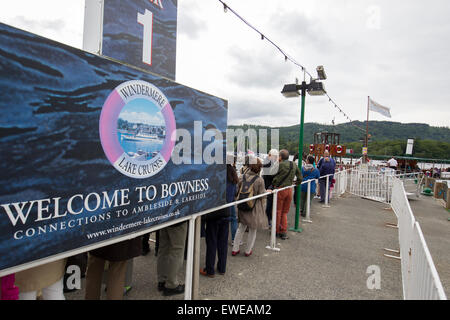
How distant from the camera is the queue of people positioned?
68.9 inches

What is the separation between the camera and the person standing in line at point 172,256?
2961 mm

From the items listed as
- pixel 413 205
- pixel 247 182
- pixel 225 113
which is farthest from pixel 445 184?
pixel 225 113

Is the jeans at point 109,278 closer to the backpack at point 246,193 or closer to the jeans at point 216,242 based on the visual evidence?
the jeans at point 216,242

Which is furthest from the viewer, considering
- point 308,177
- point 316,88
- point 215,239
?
point 308,177

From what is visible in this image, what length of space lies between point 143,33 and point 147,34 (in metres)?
0.04

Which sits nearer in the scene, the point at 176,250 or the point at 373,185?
the point at 176,250

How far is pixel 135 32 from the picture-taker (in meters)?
2.06

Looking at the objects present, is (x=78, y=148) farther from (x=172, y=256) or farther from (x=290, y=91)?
(x=290, y=91)

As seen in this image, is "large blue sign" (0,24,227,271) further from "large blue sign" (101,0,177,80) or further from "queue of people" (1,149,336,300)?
"queue of people" (1,149,336,300)

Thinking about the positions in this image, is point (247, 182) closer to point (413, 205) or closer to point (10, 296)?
point (10, 296)

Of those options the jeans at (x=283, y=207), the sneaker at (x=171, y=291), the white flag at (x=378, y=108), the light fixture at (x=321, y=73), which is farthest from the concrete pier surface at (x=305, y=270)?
the white flag at (x=378, y=108)

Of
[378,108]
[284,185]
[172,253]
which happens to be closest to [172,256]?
[172,253]

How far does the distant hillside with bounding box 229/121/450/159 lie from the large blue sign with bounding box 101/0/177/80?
73.0m
